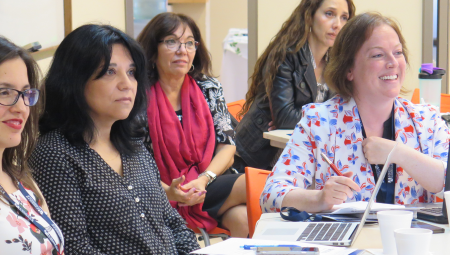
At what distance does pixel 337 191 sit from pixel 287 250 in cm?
46

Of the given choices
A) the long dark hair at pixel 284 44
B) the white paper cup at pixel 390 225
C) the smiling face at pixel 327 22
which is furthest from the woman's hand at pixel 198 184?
the white paper cup at pixel 390 225

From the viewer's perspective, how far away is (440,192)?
1.80 meters

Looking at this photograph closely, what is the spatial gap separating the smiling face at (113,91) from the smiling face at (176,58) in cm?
94

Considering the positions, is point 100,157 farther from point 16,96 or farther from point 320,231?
point 320,231

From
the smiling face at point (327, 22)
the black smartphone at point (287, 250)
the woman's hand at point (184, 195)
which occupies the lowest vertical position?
the woman's hand at point (184, 195)

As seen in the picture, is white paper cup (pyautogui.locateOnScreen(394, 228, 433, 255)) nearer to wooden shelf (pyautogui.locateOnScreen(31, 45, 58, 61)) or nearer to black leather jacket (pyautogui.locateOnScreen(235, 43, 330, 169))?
black leather jacket (pyautogui.locateOnScreen(235, 43, 330, 169))

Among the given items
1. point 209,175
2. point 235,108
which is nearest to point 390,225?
point 209,175

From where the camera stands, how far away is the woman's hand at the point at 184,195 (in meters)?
2.50

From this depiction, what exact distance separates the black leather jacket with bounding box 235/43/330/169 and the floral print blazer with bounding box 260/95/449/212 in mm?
1156

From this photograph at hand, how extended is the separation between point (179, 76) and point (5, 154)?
4.71 feet

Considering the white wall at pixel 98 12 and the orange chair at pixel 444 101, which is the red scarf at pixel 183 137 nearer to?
the white wall at pixel 98 12

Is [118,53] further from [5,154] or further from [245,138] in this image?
[245,138]

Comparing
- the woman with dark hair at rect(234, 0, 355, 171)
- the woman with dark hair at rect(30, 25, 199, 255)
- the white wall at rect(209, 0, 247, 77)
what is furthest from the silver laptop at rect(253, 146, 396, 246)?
the white wall at rect(209, 0, 247, 77)

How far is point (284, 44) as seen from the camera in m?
3.31
